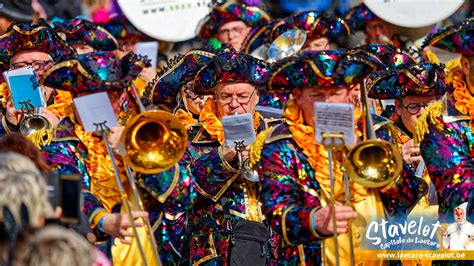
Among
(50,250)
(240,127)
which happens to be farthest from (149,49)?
(50,250)

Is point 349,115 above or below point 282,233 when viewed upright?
above

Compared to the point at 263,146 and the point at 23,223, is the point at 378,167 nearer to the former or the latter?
the point at 263,146

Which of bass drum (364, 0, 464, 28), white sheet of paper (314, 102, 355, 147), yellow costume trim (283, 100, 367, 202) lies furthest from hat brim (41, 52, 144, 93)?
bass drum (364, 0, 464, 28)

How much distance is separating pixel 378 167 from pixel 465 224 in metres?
0.96

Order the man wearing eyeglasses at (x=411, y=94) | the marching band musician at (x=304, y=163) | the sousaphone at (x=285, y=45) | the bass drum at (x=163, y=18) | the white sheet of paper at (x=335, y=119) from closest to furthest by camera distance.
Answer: the white sheet of paper at (x=335, y=119) → the marching band musician at (x=304, y=163) → the man wearing eyeglasses at (x=411, y=94) → the sousaphone at (x=285, y=45) → the bass drum at (x=163, y=18)

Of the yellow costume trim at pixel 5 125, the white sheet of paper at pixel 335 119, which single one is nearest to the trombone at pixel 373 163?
the white sheet of paper at pixel 335 119

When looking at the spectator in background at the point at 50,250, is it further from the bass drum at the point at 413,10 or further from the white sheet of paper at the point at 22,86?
the bass drum at the point at 413,10

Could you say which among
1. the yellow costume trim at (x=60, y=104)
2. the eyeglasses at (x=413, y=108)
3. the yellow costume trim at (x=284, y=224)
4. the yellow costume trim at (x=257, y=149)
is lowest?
the yellow costume trim at (x=60, y=104)

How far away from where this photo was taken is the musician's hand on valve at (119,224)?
8328mm

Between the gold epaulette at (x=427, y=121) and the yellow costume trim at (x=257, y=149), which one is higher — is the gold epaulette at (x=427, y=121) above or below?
above

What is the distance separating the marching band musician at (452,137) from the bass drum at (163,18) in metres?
6.47

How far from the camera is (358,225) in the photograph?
8430 millimetres

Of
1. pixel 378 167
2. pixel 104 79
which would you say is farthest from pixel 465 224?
pixel 104 79

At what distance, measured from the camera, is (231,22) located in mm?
14867
